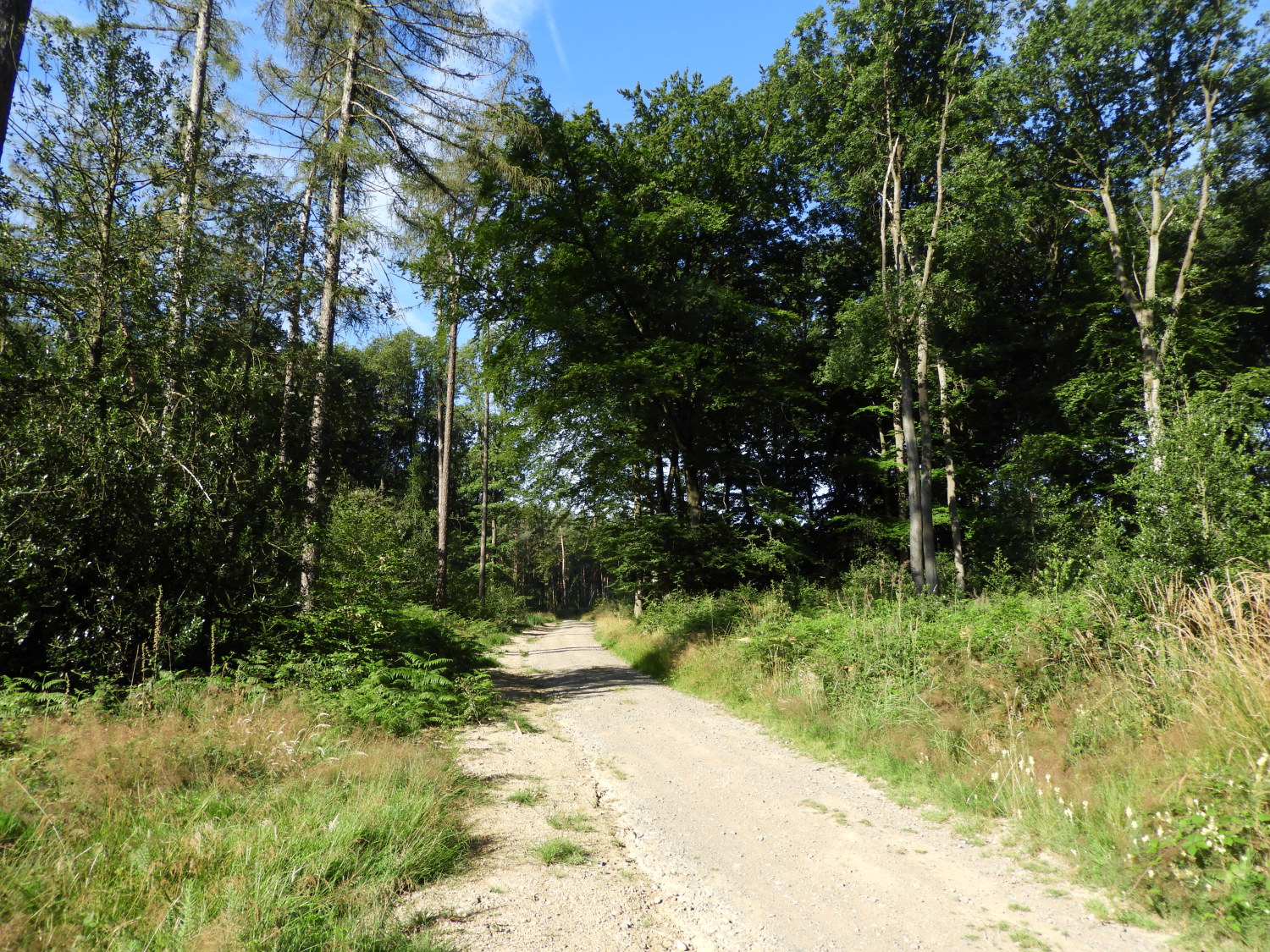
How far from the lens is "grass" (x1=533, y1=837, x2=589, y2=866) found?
4.22 m

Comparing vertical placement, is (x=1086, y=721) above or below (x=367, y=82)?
below

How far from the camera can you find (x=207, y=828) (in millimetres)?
3609

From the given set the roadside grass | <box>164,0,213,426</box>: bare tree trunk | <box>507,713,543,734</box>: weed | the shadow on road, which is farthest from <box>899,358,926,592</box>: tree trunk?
<box>164,0,213,426</box>: bare tree trunk

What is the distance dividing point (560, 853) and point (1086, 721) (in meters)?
4.45

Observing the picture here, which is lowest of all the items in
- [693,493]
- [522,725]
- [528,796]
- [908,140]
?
[522,725]

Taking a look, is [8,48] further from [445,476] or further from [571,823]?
[445,476]

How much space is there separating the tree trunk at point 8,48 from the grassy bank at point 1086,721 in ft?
29.4

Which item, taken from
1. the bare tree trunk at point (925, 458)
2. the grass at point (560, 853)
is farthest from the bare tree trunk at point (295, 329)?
the bare tree trunk at point (925, 458)

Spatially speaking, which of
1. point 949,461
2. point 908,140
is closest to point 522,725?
point 949,461

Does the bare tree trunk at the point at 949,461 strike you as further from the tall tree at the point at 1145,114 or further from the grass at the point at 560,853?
the grass at the point at 560,853

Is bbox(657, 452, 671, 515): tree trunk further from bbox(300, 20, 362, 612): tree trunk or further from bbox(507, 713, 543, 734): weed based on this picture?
bbox(507, 713, 543, 734): weed

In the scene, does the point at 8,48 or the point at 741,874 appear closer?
the point at 741,874

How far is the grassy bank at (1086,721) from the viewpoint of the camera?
3492mm

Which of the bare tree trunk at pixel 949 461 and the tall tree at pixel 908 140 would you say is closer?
the tall tree at pixel 908 140
